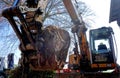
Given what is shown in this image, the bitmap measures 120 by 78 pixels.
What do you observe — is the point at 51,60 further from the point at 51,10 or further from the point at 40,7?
the point at 51,10

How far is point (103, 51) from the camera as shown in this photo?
32.3 feet

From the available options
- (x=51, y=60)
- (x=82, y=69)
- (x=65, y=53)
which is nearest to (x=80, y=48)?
(x=82, y=69)

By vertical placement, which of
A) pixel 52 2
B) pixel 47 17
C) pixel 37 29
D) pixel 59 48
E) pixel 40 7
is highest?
pixel 52 2

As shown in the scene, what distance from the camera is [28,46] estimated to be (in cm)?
630

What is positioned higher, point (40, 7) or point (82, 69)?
point (40, 7)

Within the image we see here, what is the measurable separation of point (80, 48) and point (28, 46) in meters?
4.24

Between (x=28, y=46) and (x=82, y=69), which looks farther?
(x=82, y=69)

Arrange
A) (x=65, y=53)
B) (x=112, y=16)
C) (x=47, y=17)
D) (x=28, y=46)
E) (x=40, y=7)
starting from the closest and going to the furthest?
(x=28, y=46) < (x=40, y=7) < (x=65, y=53) < (x=112, y=16) < (x=47, y=17)

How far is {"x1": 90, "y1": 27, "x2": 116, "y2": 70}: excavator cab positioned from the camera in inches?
384

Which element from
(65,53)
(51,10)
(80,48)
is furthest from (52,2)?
(65,53)

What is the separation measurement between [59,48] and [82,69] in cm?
379

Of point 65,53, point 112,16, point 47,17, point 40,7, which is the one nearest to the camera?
point 40,7

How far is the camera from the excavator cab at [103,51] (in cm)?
975

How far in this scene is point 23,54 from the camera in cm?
643
